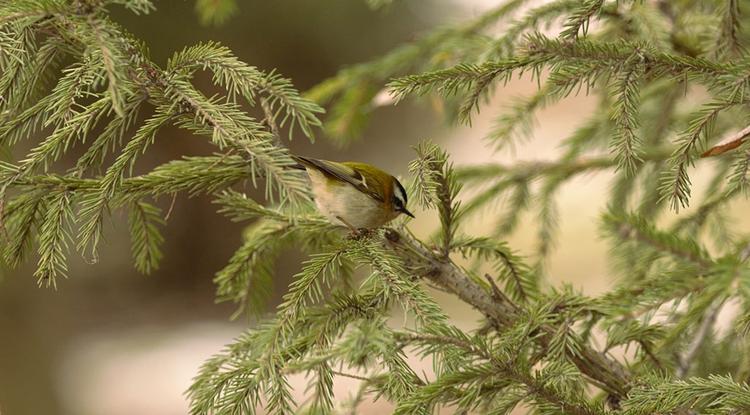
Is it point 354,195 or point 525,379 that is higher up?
A: point 354,195

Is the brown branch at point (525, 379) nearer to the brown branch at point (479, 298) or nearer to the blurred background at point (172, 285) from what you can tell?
the brown branch at point (479, 298)

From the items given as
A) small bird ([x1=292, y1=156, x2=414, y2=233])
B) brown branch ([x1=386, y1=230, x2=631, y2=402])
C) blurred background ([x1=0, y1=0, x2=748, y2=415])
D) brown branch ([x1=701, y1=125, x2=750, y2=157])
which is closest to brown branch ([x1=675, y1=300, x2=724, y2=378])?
brown branch ([x1=386, y1=230, x2=631, y2=402])

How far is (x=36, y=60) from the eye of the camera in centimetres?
105

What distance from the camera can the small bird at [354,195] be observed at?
1424mm

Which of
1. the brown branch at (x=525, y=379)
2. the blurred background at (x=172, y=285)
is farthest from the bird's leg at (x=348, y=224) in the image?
the blurred background at (x=172, y=285)

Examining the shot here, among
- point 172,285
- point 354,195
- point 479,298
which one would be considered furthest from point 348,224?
point 172,285

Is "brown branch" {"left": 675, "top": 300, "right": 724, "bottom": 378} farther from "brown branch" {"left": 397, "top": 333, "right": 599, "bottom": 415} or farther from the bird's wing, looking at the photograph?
the bird's wing

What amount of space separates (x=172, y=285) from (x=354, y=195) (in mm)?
4875

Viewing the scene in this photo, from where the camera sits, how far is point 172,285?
5.99 meters

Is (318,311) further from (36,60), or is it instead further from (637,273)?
(637,273)

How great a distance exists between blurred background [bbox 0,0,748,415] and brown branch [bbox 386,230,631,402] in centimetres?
340

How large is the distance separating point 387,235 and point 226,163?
31cm

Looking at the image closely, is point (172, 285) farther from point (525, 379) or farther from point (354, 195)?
point (525, 379)

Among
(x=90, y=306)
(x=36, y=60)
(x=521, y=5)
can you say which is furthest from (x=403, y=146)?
(x=36, y=60)
